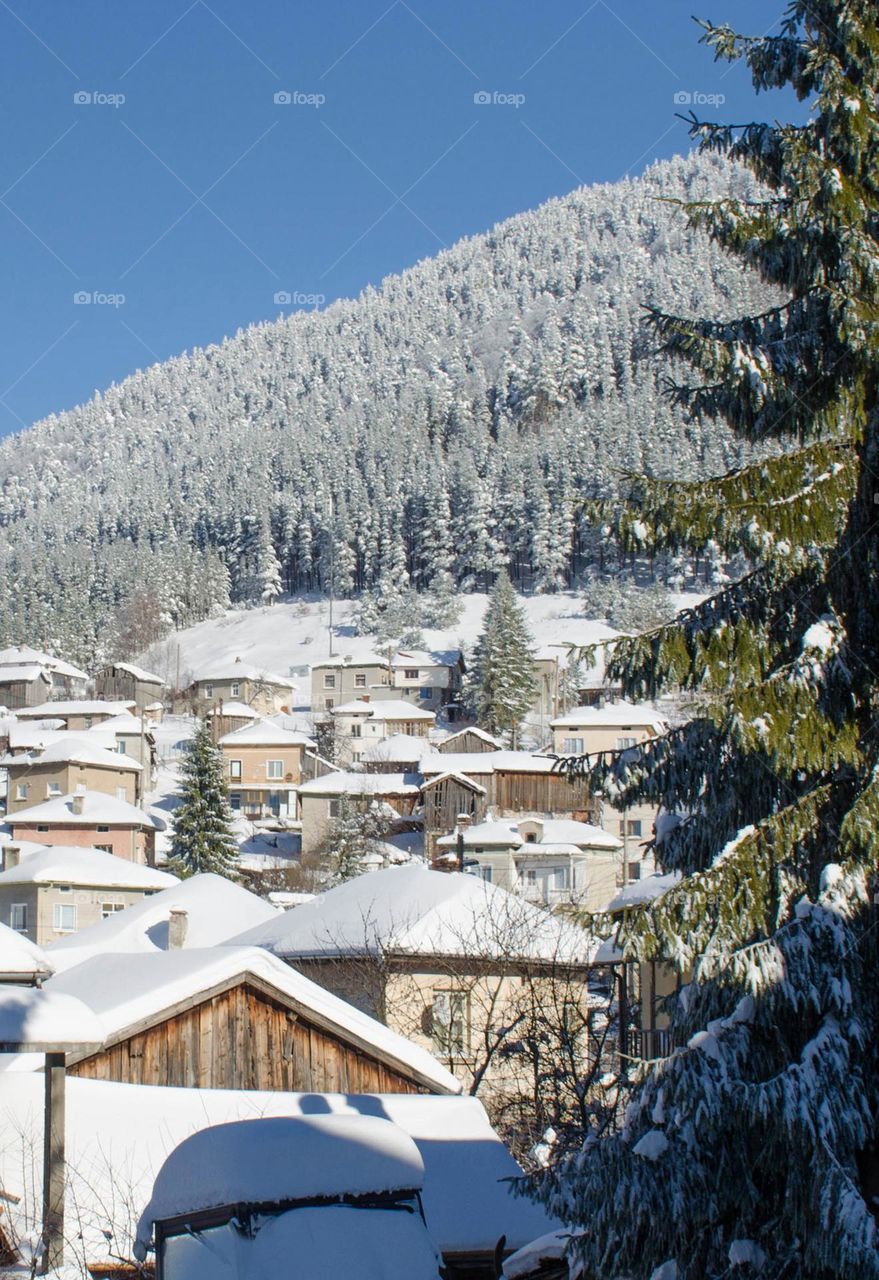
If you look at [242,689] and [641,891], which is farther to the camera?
[242,689]

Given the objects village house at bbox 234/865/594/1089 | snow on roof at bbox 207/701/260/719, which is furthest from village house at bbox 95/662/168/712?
village house at bbox 234/865/594/1089

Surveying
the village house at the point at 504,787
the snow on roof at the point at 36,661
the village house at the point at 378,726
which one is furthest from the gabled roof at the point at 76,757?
the snow on roof at the point at 36,661

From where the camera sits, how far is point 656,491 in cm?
920

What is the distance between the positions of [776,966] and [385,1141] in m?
2.56

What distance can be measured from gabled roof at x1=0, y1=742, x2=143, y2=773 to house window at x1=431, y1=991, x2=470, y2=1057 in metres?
47.8

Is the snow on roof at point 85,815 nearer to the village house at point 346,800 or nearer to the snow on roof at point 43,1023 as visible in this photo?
the village house at point 346,800

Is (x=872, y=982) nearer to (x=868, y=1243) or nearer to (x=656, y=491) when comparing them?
(x=868, y=1243)

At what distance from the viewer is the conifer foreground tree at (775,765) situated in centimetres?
678

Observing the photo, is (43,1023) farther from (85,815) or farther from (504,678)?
(504,678)

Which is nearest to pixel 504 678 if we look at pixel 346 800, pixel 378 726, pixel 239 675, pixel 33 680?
pixel 378 726

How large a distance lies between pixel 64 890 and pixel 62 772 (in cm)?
2191

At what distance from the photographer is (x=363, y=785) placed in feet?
218

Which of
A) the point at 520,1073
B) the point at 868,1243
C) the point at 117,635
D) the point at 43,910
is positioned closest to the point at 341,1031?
the point at 520,1073

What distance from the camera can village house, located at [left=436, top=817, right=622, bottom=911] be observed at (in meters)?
55.8
